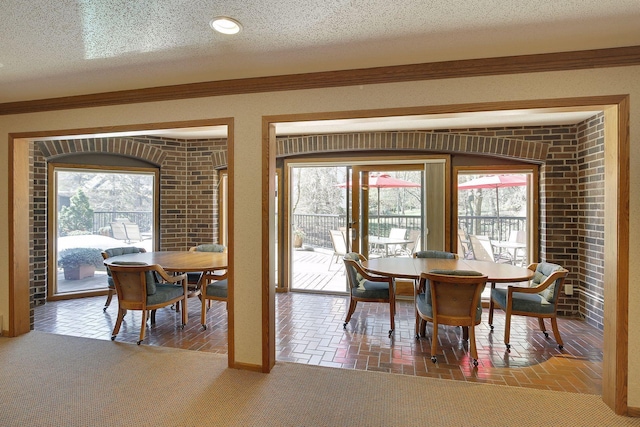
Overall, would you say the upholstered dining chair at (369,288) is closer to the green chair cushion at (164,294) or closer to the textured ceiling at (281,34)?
the green chair cushion at (164,294)

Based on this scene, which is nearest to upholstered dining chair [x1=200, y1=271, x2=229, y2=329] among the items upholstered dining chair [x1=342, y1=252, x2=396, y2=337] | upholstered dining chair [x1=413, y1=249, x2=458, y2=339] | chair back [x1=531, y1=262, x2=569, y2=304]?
upholstered dining chair [x1=342, y1=252, x2=396, y2=337]

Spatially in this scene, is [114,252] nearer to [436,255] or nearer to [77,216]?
[77,216]

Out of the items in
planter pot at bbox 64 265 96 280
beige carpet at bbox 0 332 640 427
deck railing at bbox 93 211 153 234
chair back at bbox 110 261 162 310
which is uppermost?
deck railing at bbox 93 211 153 234

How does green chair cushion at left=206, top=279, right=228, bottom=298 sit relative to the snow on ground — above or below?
below

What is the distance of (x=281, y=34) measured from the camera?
7.13 ft

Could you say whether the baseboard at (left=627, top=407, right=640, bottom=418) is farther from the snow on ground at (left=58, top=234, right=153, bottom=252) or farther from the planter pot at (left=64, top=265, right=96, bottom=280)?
the planter pot at (left=64, top=265, right=96, bottom=280)

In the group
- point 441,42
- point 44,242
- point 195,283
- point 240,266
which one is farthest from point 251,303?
point 44,242

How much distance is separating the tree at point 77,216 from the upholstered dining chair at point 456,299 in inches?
196

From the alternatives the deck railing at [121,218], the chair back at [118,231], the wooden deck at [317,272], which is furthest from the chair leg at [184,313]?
the chair back at [118,231]

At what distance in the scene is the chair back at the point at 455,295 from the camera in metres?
2.98

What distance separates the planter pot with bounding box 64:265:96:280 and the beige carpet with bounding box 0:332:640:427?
2.34 metres

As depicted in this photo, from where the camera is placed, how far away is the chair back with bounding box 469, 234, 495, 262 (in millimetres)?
5027

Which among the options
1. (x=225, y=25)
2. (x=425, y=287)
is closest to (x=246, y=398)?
(x=425, y=287)

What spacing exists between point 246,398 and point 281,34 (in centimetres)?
243
